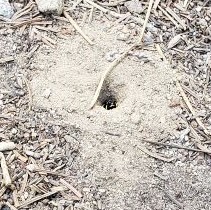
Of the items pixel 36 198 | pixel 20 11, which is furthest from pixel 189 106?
pixel 20 11

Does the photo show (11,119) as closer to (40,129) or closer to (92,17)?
(40,129)

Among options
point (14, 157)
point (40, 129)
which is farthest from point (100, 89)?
point (14, 157)

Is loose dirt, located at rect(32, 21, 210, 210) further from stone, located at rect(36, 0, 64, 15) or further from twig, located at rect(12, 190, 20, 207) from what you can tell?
twig, located at rect(12, 190, 20, 207)

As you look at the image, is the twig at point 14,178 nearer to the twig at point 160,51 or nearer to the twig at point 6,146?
the twig at point 6,146

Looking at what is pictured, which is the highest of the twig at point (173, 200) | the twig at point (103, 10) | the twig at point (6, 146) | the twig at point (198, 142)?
the twig at point (103, 10)

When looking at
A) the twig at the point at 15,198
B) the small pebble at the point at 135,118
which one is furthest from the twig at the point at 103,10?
the twig at the point at 15,198

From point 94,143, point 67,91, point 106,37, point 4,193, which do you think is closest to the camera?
point 4,193
